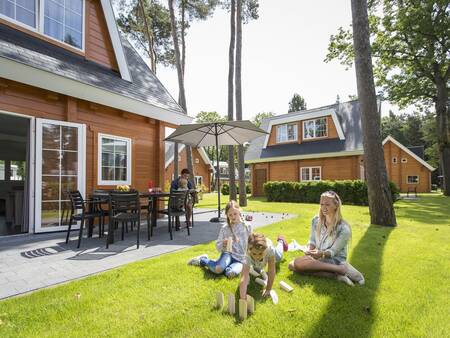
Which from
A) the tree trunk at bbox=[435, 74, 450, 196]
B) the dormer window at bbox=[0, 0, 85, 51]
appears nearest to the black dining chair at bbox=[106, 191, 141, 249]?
the dormer window at bbox=[0, 0, 85, 51]

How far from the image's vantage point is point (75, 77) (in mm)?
6125

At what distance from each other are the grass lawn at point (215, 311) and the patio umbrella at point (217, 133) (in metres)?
4.10

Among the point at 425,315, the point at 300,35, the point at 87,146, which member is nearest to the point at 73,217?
the point at 87,146

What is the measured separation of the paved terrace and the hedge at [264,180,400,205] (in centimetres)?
934

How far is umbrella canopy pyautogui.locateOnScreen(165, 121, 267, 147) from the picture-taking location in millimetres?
7336

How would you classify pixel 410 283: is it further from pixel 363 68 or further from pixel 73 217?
pixel 363 68

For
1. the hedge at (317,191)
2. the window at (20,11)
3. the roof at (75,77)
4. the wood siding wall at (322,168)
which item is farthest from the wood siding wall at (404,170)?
the window at (20,11)

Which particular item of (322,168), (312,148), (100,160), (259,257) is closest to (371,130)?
(259,257)

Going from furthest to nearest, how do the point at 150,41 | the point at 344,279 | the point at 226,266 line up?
1. the point at 150,41
2. the point at 226,266
3. the point at 344,279

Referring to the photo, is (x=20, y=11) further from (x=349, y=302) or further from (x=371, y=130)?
(x=371, y=130)

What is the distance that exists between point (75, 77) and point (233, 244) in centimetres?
510

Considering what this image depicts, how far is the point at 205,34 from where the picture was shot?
16.1 meters

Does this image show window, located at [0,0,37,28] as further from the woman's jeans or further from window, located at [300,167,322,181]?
window, located at [300,167,322,181]

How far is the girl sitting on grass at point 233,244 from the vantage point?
3.49 meters
